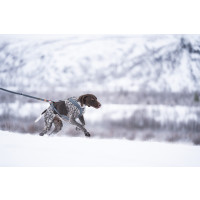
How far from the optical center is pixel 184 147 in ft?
6.38

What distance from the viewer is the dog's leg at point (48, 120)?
1.89 metres

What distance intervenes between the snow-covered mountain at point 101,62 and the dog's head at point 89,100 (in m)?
0.17

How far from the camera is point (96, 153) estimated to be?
193 cm

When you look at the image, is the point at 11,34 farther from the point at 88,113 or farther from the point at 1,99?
the point at 88,113

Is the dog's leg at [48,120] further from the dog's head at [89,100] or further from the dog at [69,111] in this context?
the dog's head at [89,100]

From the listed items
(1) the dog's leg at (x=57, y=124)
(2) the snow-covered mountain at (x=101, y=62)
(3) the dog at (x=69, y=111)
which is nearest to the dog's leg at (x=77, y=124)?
(3) the dog at (x=69, y=111)

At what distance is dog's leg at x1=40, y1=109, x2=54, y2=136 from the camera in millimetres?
1886

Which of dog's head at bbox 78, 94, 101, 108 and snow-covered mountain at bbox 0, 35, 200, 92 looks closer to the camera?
dog's head at bbox 78, 94, 101, 108

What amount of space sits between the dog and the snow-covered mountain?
7.2 inches

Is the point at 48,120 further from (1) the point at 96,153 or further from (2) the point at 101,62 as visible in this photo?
(2) the point at 101,62

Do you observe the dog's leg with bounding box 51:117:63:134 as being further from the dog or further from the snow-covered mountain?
the snow-covered mountain

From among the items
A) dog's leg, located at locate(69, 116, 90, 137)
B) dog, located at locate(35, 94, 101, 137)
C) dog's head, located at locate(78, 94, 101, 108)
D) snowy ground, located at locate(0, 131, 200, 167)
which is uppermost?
dog's head, located at locate(78, 94, 101, 108)

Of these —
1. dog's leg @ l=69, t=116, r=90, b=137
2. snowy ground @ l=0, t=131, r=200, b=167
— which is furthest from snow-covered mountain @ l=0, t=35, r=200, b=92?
snowy ground @ l=0, t=131, r=200, b=167

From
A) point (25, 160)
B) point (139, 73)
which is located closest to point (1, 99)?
point (25, 160)
